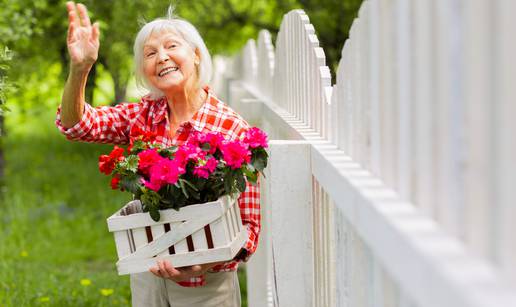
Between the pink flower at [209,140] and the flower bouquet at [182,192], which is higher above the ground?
the pink flower at [209,140]

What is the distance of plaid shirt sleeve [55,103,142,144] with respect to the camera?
290cm

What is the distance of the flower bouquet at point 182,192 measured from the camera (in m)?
2.44

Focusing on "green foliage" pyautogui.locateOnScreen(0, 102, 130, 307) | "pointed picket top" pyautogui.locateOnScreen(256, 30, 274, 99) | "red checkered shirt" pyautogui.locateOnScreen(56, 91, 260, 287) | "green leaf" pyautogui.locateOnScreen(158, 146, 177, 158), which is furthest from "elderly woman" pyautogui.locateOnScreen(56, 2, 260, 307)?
"green foliage" pyautogui.locateOnScreen(0, 102, 130, 307)

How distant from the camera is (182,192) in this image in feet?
8.02

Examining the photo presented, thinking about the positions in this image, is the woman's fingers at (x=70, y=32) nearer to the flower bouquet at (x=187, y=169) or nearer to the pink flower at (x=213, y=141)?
the flower bouquet at (x=187, y=169)

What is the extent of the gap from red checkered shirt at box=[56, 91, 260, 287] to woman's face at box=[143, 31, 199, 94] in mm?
108

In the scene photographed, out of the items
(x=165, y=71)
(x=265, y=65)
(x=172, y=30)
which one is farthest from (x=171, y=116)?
(x=265, y=65)

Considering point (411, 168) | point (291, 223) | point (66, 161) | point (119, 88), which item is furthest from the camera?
point (119, 88)

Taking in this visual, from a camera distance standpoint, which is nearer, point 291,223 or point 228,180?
point 291,223

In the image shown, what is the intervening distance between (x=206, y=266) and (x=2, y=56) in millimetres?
1073

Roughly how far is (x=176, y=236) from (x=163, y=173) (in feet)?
0.68

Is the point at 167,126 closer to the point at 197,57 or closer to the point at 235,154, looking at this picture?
the point at 197,57

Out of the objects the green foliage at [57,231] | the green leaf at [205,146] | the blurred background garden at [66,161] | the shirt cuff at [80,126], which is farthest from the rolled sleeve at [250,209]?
the green foliage at [57,231]

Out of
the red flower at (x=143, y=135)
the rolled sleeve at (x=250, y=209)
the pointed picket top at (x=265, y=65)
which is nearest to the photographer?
the red flower at (x=143, y=135)
